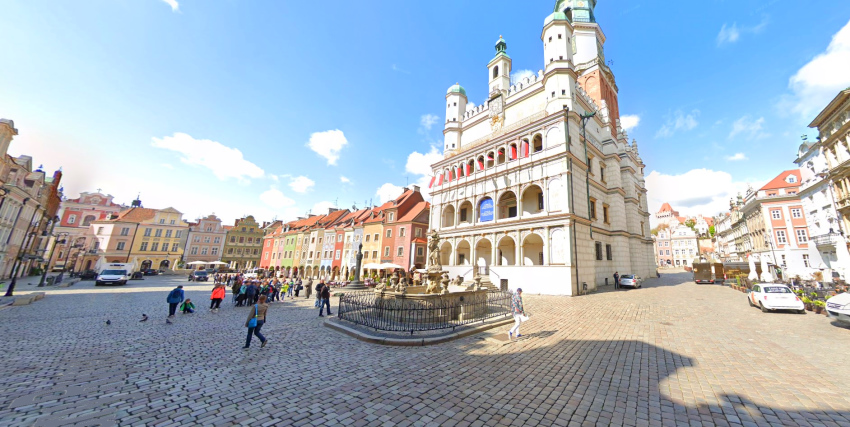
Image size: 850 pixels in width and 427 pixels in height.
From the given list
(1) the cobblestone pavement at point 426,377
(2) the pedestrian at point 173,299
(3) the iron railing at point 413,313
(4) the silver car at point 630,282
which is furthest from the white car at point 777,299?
(2) the pedestrian at point 173,299

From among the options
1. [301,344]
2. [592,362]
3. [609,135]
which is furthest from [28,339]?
[609,135]

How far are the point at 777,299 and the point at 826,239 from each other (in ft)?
93.1

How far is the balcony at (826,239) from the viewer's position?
26.5m

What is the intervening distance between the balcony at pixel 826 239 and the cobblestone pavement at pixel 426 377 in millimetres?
30265

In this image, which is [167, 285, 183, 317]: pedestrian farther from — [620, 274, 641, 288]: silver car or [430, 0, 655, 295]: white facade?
[620, 274, 641, 288]: silver car

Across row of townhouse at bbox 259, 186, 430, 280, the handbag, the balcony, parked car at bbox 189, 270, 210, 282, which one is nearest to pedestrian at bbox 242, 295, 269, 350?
the handbag

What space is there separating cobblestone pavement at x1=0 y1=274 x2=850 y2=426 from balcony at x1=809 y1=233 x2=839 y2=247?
99.3 feet

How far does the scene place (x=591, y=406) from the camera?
463cm

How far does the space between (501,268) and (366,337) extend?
19.7 metres

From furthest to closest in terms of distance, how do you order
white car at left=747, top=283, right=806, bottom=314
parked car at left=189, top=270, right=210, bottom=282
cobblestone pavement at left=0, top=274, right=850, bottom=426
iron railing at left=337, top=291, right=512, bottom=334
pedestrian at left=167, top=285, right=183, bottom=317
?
parked car at left=189, top=270, right=210, bottom=282 → white car at left=747, top=283, right=806, bottom=314 → pedestrian at left=167, top=285, right=183, bottom=317 → iron railing at left=337, top=291, right=512, bottom=334 → cobblestone pavement at left=0, top=274, right=850, bottom=426

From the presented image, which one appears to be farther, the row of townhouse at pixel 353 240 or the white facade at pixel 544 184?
the row of townhouse at pixel 353 240

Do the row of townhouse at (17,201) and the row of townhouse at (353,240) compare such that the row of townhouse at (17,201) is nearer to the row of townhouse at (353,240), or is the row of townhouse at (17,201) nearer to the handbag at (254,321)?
the handbag at (254,321)

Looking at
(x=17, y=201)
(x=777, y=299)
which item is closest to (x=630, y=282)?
(x=777, y=299)

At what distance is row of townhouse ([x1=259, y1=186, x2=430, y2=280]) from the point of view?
129 feet
